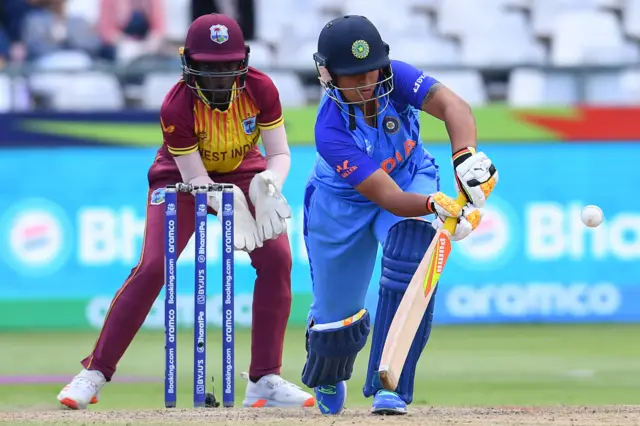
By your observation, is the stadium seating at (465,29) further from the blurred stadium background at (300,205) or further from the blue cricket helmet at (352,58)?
the blue cricket helmet at (352,58)

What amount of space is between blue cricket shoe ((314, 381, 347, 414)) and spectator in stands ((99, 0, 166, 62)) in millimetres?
6631

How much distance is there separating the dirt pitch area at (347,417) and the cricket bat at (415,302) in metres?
0.25

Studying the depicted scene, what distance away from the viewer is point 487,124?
33.4ft

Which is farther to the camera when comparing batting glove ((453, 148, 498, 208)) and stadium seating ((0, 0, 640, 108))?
stadium seating ((0, 0, 640, 108))

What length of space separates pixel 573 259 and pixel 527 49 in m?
2.97

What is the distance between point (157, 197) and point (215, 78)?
0.67 metres

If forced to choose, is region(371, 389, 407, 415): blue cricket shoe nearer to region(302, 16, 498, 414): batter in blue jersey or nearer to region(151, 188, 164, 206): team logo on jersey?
region(302, 16, 498, 414): batter in blue jersey

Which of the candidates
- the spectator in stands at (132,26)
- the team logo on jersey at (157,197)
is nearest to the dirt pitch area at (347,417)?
the team logo on jersey at (157,197)

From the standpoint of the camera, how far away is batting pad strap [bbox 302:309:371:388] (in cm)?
575

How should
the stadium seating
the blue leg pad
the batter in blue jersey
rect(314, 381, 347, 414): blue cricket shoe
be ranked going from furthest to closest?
the stadium seating
rect(314, 381, 347, 414): blue cricket shoe
the blue leg pad
the batter in blue jersey

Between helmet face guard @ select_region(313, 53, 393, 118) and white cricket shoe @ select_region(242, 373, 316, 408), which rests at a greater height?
helmet face guard @ select_region(313, 53, 393, 118)

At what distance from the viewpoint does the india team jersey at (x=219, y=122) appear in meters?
5.86

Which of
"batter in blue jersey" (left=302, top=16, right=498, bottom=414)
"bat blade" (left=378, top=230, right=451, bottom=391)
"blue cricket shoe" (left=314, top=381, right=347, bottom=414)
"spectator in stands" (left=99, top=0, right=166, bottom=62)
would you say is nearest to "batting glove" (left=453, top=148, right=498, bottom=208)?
"batter in blue jersey" (left=302, top=16, right=498, bottom=414)

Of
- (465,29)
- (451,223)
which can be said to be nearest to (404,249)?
(451,223)
